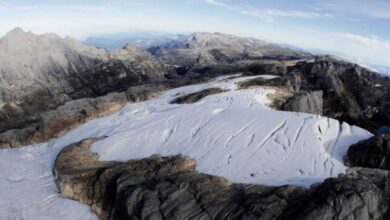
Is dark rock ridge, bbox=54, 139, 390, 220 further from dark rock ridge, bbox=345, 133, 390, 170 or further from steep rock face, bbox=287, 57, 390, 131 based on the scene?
steep rock face, bbox=287, 57, 390, 131

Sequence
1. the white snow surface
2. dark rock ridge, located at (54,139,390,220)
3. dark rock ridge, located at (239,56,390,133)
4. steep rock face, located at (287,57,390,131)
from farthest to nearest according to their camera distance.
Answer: steep rock face, located at (287,57,390,131) < dark rock ridge, located at (239,56,390,133) < the white snow surface < dark rock ridge, located at (54,139,390,220)

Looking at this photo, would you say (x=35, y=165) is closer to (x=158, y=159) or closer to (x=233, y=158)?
(x=158, y=159)

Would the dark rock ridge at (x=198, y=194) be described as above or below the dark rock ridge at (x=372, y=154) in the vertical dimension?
below

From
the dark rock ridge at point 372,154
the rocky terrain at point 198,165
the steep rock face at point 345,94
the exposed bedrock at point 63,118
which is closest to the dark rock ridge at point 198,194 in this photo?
the rocky terrain at point 198,165

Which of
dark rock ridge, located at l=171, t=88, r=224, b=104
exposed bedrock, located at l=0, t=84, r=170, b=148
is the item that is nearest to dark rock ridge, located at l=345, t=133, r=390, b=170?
dark rock ridge, located at l=171, t=88, r=224, b=104

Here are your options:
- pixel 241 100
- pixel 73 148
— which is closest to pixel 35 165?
pixel 73 148

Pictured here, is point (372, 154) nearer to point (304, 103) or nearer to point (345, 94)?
point (304, 103)

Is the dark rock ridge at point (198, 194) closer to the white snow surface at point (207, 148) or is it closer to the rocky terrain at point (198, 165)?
the rocky terrain at point (198, 165)

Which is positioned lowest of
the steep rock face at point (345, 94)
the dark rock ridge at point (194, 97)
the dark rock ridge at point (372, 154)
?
the steep rock face at point (345, 94)

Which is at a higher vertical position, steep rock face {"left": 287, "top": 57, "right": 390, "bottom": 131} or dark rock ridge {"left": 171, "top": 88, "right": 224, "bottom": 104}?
dark rock ridge {"left": 171, "top": 88, "right": 224, "bottom": 104}
